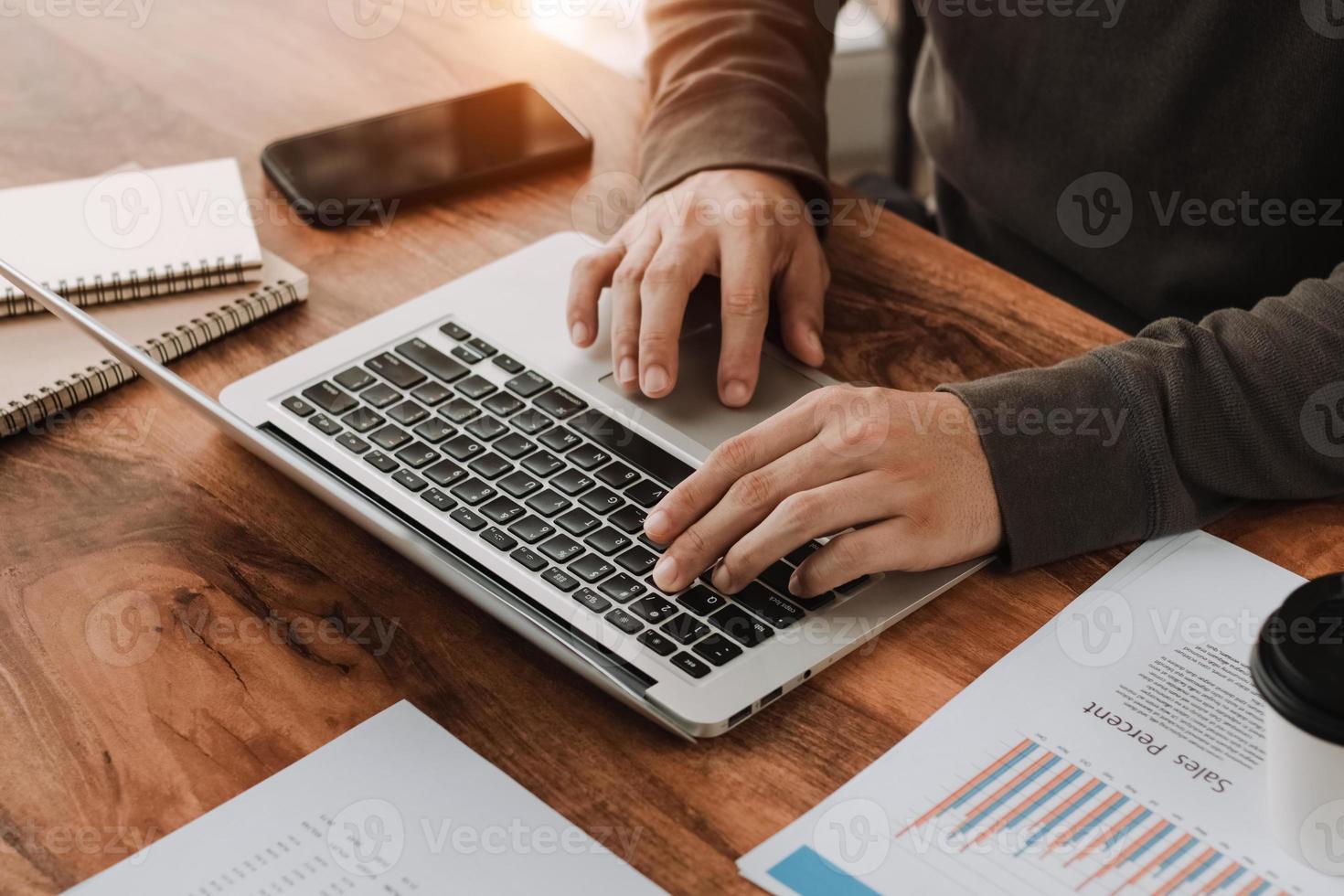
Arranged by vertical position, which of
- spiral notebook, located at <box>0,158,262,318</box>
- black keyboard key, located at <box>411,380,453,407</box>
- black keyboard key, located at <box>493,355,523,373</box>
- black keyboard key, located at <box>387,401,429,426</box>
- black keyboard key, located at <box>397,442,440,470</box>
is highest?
spiral notebook, located at <box>0,158,262,318</box>

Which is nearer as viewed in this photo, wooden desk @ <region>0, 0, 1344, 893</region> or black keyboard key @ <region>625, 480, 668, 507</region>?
wooden desk @ <region>0, 0, 1344, 893</region>

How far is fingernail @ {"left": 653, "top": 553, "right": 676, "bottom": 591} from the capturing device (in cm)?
72

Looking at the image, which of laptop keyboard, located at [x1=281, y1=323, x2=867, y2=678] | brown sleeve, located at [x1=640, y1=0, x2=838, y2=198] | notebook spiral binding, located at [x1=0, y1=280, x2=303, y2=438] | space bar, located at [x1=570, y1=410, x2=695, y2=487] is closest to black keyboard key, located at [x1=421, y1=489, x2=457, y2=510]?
laptop keyboard, located at [x1=281, y1=323, x2=867, y2=678]

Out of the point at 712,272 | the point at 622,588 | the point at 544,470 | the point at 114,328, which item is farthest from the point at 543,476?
the point at 114,328

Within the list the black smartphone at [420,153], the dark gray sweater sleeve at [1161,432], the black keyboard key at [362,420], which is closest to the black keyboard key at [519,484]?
the black keyboard key at [362,420]

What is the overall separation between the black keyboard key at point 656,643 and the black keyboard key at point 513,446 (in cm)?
17

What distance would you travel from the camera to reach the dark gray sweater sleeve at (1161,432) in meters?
0.77

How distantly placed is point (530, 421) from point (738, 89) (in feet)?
1.41

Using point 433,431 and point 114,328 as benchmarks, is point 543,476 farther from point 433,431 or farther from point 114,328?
point 114,328

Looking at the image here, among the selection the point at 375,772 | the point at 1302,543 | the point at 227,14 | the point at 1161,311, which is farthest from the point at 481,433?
the point at 227,14

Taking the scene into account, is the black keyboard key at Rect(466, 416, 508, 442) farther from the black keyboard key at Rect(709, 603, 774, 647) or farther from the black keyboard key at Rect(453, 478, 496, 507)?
the black keyboard key at Rect(709, 603, 774, 647)

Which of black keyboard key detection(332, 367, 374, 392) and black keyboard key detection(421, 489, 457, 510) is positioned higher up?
black keyboard key detection(332, 367, 374, 392)

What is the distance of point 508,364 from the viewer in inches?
35.0

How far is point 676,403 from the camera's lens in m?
0.89
